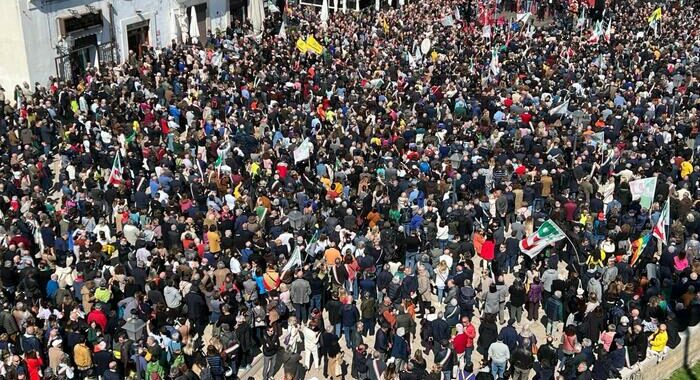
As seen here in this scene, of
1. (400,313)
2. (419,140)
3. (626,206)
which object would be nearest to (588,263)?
(626,206)

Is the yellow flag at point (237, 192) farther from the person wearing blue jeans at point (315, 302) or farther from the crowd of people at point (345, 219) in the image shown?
the person wearing blue jeans at point (315, 302)

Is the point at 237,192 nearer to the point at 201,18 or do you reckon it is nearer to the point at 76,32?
the point at 76,32

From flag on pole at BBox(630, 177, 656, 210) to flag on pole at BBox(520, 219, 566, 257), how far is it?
3.72 m

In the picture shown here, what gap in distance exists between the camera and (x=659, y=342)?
1475 cm

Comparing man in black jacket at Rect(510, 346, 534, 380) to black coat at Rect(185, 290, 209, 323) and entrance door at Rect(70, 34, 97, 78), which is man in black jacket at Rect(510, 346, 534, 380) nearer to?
black coat at Rect(185, 290, 209, 323)

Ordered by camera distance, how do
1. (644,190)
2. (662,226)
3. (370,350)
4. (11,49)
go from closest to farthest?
1. (370,350)
2. (662,226)
3. (644,190)
4. (11,49)

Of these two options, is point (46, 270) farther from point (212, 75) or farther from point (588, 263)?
point (212, 75)

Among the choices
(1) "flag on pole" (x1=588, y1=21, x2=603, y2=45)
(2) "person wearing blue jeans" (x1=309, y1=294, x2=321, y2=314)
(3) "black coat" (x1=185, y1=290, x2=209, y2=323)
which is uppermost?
(1) "flag on pole" (x1=588, y1=21, x2=603, y2=45)

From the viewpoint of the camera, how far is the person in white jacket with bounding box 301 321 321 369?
1403 cm

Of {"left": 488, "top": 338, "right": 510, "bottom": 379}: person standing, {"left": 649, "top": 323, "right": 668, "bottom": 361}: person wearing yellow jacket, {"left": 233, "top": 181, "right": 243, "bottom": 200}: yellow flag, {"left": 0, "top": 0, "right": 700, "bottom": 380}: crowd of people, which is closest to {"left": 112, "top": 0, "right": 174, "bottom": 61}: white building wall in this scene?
{"left": 0, "top": 0, "right": 700, "bottom": 380}: crowd of people

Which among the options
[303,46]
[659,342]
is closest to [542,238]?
[659,342]

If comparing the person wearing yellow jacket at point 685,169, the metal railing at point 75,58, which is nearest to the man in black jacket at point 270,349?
the person wearing yellow jacket at point 685,169

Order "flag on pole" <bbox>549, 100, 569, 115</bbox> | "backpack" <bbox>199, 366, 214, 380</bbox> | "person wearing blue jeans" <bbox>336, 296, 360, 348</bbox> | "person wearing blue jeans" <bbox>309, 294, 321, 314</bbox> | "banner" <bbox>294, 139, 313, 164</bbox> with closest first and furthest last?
"backpack" <bbox>199, 366, 214, 380</bbox>, "person wearing blue jeans" <bbox>336, 296, 360, 348</bbox>, "person wearing blue jeans" <bbox>309, 294, 321, 314</bbox>, "banner" <bbox>294, 139, 313, 164</bbox>, "flag on pole" <bbox>549, 100, 569, 115</bbox>

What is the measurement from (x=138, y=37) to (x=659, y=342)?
→ 2821 centimetres
